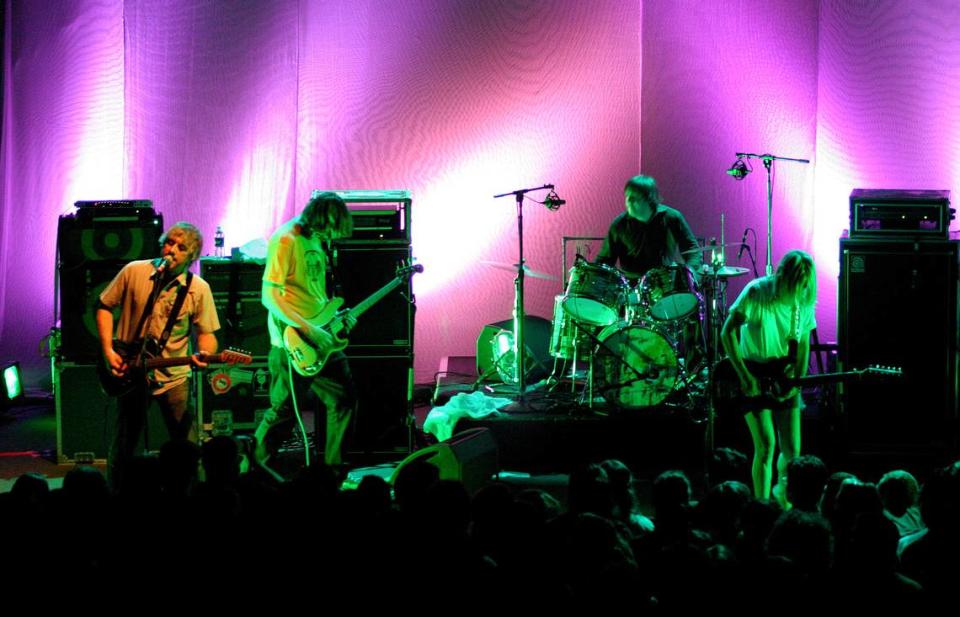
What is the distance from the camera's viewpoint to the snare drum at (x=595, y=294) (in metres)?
7.88

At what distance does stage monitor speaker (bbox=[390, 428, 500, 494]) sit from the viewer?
571cm

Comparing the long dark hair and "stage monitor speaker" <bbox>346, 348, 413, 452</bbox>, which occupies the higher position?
the long dark hair

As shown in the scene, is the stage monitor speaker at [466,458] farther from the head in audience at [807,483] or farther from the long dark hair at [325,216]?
the head in audience at [807,483]

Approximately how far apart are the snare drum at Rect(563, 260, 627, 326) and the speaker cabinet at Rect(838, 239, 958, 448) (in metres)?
1.68

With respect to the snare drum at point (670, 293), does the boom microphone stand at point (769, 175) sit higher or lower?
higher

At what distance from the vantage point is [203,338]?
232 inches

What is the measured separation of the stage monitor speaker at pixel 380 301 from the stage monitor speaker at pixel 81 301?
169 centimetres

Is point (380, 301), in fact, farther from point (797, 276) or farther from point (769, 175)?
point (769, 175)

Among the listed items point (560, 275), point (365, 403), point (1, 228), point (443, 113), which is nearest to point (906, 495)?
point (365, 403)

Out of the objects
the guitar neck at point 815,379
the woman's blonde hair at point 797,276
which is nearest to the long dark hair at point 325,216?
the woman's blonde hair at point 797,276

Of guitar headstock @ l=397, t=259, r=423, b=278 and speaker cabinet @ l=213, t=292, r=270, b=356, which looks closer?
guitar headstock @ l=397, t=259, r=423, b=278

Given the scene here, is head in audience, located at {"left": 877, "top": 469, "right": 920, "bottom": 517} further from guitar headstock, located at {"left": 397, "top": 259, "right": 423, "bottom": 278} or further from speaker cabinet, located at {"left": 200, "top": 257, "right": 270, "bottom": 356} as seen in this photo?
speaker cabinet, located at {"left": 200, "top": 257, "right": 270, "bottom": 356}

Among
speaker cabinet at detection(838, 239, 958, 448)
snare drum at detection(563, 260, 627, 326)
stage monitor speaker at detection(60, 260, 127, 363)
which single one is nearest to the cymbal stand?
snare drum at detection(563, 260, 627, 326)

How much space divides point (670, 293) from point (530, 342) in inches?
86.9
